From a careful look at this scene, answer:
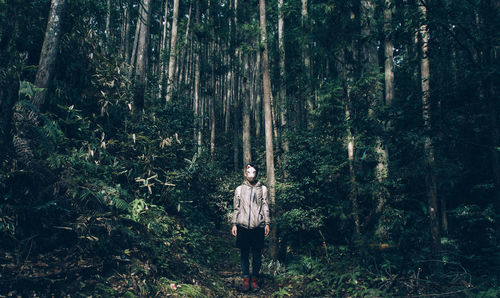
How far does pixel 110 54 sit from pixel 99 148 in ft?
9.98

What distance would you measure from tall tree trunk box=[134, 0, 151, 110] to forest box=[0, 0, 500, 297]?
42mm

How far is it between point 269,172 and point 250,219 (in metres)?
2.08

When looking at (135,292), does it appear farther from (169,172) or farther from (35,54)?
(35,54)

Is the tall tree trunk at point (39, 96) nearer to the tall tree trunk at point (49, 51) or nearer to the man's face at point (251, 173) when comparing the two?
the tall tree trunk at point (49, 51)

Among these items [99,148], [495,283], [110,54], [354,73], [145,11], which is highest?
[145,11]

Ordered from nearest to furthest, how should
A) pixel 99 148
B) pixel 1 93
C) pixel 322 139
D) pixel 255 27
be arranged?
pixel 1 93, pixel 99 148, pixel 322 139, pixel 255 27

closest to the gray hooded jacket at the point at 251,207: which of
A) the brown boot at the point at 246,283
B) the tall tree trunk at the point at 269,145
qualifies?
the brown boot at the point at 246,283

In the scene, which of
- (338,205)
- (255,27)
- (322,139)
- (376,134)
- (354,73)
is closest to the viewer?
(376,134)

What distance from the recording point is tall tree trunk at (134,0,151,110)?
7.27m

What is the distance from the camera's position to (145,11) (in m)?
7.46

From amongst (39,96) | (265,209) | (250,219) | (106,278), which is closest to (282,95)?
(265,209)

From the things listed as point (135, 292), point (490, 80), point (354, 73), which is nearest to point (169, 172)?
point (135, 292)

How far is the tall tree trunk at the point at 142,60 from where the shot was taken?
23.9 ft

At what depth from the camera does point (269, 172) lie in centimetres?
693
